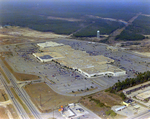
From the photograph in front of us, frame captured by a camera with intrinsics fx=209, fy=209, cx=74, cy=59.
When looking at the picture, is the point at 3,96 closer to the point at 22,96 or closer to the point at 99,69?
the point at 22,96

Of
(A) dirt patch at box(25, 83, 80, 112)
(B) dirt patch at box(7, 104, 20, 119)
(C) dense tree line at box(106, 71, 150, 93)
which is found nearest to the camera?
(B) dirt patch at box(7, 104, 20, 119)

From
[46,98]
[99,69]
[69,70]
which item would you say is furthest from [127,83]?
[46,98]

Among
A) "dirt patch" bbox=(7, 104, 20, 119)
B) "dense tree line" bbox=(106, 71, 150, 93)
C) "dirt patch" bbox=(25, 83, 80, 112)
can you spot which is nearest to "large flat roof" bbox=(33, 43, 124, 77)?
"dense tree line" bbox=(106, 71, 150, 93)

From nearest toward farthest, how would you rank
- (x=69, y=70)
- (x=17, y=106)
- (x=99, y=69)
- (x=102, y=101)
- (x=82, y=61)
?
(x=17, y=106) < (x=102, y=101) < (x=99, y=69) < (x=69, y=70) < (x=82, y=61)

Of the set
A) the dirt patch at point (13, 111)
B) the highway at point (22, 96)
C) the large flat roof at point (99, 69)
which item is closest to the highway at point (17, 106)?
the dirt patch at point (13, 111)

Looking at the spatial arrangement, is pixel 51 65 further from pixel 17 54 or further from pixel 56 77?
pixel 17 54

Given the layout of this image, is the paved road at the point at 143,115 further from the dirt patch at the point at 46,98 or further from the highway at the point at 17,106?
the highway at the point at 17,106

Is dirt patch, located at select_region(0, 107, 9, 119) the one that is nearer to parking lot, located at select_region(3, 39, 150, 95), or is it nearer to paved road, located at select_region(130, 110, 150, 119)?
parking lot, located at select_region(3, 39, 150, 95)

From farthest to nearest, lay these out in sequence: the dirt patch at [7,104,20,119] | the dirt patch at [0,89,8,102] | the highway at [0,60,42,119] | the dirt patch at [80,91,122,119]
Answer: the dirt patch at [0,89,8,102]
the dirt patch at [80,91,122,119]
the highway at [0,60,42,119]
the dirt patch at [7,104,20,119]
